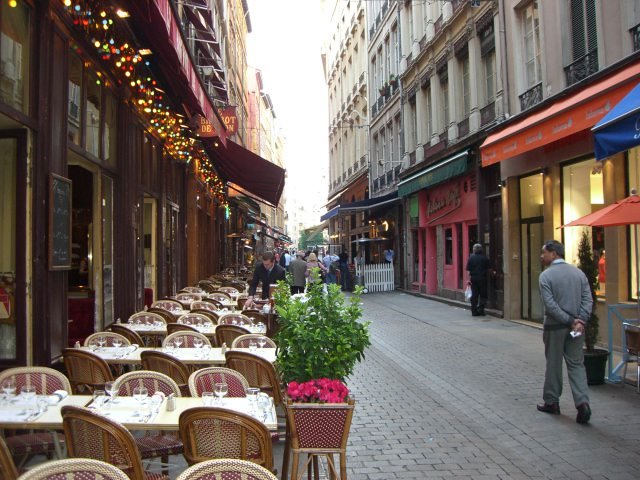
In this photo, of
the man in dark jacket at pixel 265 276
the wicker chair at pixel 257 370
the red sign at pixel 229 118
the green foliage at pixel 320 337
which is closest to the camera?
the green foliage at pixel 320 337

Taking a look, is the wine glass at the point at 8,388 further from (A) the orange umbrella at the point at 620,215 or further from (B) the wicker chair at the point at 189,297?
(B) the wicker chair at the point at 189,297

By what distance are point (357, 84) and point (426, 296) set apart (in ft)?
60.3

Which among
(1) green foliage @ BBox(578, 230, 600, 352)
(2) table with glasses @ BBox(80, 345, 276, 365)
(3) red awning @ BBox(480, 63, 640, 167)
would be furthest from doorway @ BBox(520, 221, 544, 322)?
(2) table with glasses @ BBox(80, 345, 276, 365)

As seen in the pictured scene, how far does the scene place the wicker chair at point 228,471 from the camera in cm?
261

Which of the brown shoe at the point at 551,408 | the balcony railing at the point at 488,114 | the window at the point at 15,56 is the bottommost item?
the brown shoe at the point at 551,408

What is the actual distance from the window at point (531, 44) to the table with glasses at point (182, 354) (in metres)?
9.93

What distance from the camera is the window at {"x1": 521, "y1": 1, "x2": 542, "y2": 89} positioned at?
13234 mm

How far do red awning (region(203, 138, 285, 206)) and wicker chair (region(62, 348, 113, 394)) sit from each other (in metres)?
7.61

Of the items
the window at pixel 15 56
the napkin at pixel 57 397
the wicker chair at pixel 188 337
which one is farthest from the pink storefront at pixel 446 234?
the napkin at pixel 57 397

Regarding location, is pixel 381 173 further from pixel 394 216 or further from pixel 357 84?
pixel 357 84

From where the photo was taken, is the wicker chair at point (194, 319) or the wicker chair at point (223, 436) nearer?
the wicker chair at point (223, 436)

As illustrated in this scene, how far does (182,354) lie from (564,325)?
3.98 meters

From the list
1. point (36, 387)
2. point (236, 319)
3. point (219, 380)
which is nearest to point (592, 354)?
point (236, 319)

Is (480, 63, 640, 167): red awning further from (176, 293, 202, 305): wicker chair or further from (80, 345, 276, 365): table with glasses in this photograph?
(176, 293, 202, 305): wicker chair
